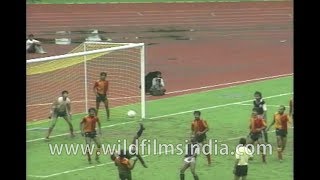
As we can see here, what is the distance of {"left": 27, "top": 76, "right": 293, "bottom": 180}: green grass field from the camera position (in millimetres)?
12367

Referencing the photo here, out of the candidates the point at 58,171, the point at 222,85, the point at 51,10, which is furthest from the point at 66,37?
the point at 58,171

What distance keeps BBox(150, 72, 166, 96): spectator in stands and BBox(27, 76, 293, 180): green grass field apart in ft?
1.33

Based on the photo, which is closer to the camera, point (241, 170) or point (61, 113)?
point (241, 170)

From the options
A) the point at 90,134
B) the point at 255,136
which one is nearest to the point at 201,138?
the point at 255,136

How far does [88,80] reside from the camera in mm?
18500

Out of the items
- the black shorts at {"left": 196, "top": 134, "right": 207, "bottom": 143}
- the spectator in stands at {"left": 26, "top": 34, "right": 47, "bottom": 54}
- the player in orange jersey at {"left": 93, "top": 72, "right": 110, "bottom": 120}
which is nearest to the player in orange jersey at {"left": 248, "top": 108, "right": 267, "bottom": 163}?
the black shorts at {"left": 196, "top": 134, "right": 207, "bottom": 143}

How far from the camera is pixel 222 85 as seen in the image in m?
20.2

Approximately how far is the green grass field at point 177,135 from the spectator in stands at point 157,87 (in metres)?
0.41

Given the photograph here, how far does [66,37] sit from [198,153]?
14.3 metres

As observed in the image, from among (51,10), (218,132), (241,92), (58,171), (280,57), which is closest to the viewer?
(58,171)

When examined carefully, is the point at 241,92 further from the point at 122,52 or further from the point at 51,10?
the point at 51,10

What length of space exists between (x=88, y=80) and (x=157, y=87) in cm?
154

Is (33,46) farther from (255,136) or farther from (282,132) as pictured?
(255,136)

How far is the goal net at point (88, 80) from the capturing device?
17.0 m
